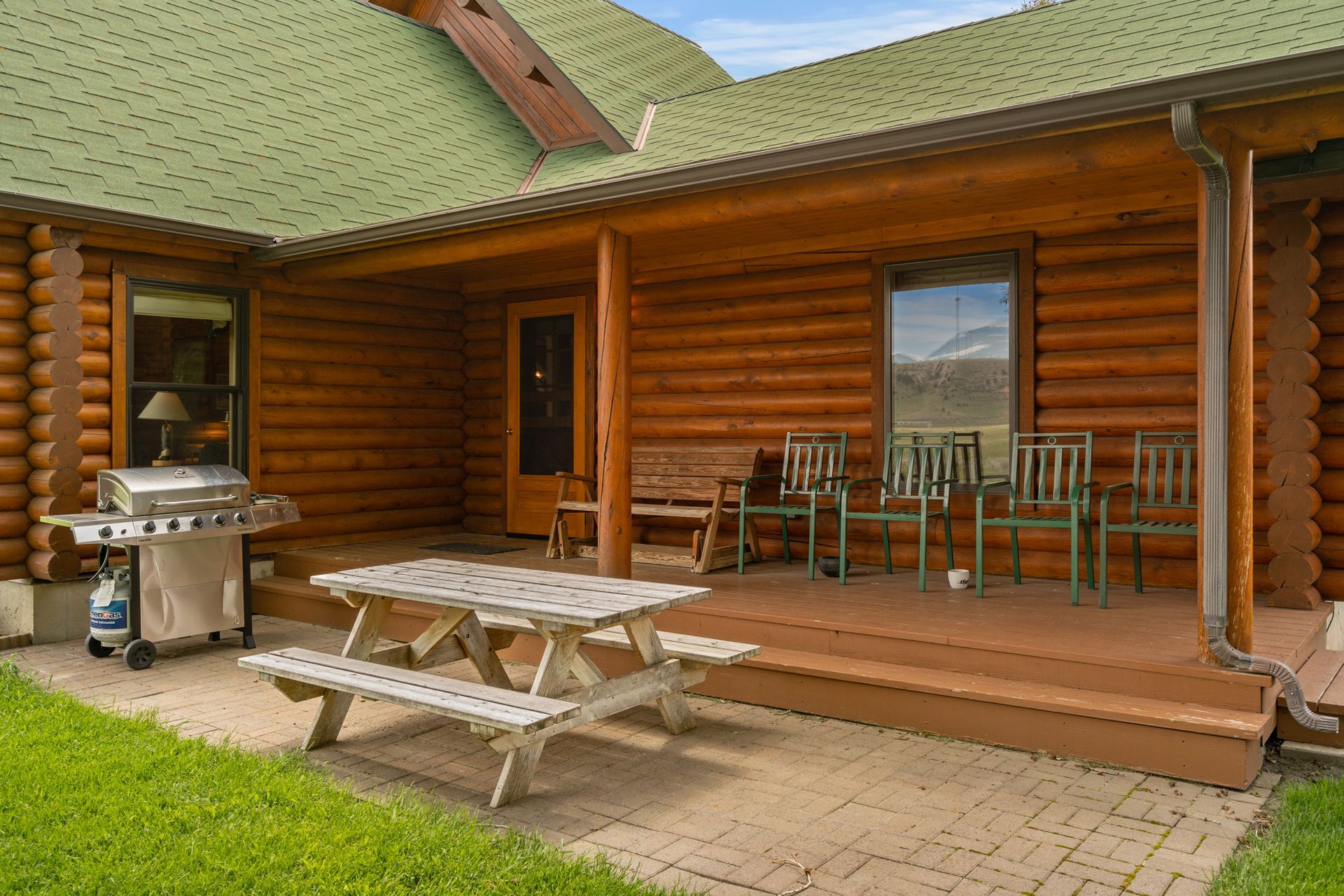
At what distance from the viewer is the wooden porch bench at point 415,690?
3342mm

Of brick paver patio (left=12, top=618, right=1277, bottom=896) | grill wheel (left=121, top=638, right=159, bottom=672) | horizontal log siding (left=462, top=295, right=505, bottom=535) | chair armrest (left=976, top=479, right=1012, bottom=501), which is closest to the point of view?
brick paver patio (left=12, top=618, right=1277, bottom=896)

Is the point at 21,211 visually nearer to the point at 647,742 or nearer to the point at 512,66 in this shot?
the point at 647,742

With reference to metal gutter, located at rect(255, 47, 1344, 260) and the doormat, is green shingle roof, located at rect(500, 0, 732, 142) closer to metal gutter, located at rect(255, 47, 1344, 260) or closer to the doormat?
metal gutter, located at rect(255, 47, 1344, 260)

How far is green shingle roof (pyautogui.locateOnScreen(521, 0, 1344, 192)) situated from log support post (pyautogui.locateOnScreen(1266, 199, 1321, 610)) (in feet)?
3.08

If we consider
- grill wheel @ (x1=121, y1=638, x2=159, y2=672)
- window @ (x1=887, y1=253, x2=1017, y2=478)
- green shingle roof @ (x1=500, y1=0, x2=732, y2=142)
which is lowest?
grill wheel @ (x1=121, y1=638, x2=159, y2=672)

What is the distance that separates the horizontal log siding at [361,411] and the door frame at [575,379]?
0.65m

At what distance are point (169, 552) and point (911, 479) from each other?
14.6 ft

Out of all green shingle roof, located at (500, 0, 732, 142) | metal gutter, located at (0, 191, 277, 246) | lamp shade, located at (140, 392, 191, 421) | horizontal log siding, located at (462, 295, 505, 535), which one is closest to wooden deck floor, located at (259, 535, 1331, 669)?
horizontal log siding, located at (462, 295, 505, 535)

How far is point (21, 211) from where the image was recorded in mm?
5820

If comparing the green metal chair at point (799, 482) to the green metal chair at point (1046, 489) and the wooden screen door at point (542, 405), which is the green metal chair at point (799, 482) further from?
the wooden screen door at point (542, 405)

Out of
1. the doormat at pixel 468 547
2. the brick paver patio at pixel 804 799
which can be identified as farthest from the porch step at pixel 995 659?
the doormat at pixel 468 547

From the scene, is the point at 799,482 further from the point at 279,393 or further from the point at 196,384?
the point at 196,384

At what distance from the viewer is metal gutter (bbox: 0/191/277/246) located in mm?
5676

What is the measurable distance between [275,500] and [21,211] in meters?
2.21
